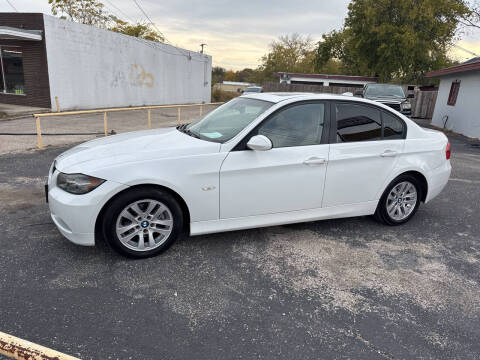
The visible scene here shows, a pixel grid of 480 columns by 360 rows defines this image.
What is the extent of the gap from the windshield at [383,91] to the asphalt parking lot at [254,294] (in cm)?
1176

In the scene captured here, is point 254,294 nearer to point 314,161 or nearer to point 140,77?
point 314,161

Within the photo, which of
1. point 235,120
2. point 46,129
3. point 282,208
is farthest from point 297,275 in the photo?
point 46,129

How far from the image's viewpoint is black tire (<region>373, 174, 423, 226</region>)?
4.45m

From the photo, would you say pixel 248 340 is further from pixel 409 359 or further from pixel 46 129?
pixel 46 129

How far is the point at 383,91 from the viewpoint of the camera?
15.4 m

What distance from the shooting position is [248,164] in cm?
358

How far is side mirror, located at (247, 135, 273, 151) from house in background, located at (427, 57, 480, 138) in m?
14.1

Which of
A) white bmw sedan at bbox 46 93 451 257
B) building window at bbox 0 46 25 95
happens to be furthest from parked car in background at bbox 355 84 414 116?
building window at bbox 0 46 25 95

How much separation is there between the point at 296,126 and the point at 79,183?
2251 mm

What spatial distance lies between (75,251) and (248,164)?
1946mm

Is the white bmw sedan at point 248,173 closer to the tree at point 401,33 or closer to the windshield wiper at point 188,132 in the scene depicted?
the windshield wiper at point 188,132

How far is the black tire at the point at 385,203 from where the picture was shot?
4.45 m

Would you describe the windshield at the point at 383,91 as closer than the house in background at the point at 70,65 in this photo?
Yes

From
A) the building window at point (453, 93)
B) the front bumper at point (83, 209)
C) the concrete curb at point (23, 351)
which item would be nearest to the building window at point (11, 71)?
the front bumper at point (83, 209)
